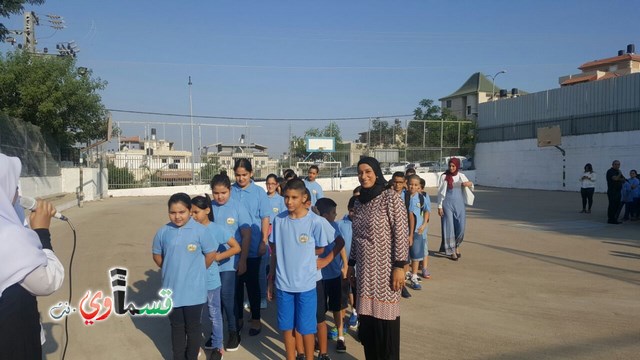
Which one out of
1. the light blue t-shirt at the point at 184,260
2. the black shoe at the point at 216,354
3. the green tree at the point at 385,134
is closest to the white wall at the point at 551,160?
the green tree at the point at 385,134

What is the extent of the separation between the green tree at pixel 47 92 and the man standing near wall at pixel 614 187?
21.2 metres

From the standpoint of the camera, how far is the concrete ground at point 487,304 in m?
4.39

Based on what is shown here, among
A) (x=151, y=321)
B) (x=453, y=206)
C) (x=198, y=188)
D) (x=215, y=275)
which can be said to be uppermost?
(x=453, y=206)

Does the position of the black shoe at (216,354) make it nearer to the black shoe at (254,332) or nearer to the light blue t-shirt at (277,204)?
the black shoe at (254,332)

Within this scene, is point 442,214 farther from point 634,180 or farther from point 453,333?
point 634,180

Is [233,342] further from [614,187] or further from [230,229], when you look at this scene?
[614,187]

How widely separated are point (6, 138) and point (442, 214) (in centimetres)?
1534

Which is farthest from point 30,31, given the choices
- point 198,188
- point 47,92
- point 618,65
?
point 618,65

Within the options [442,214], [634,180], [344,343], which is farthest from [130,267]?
[634,180]

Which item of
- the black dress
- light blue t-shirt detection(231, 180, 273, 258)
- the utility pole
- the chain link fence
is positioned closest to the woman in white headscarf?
the black dress

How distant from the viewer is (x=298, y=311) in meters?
3.76

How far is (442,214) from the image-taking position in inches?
329

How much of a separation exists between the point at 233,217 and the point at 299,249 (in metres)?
1.18

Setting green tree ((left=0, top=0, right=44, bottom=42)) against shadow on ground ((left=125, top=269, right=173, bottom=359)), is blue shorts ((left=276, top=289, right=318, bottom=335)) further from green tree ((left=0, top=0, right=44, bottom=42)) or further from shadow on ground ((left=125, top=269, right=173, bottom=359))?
green tree ((left=0, top=0, right=44, bottom=42))
